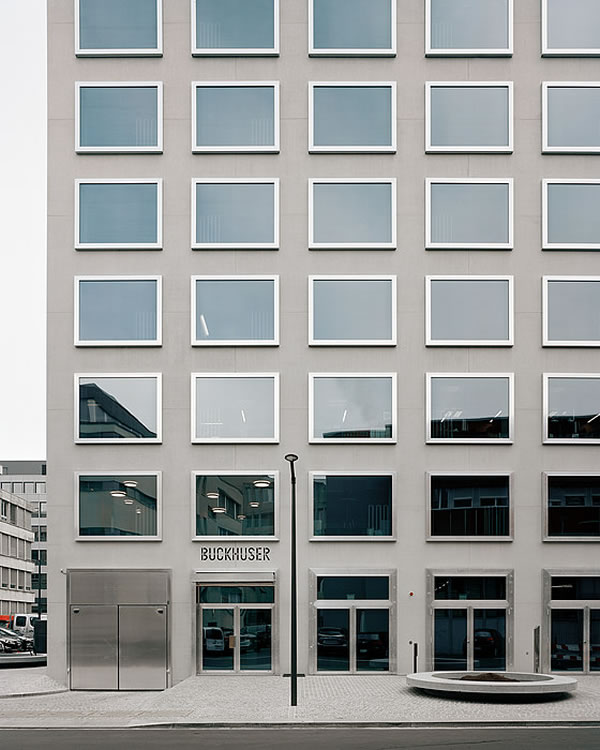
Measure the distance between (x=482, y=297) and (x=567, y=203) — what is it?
4406mm

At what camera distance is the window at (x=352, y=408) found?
3453 cm

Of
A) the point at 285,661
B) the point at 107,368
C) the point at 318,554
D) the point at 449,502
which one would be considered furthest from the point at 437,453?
the point at 107,368

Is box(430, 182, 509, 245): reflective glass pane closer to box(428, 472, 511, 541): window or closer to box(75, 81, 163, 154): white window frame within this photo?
box(428, 472, 511, 541): window

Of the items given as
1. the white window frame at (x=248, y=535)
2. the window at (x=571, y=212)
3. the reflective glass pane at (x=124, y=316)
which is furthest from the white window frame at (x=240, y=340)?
the window at (x=571, y=212)

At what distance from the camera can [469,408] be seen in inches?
1364

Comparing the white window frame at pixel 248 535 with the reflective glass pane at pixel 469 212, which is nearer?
the white window frame at pixel 248 535

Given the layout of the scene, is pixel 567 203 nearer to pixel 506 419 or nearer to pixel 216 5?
pixel 506 419

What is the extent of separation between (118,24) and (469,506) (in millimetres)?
20485

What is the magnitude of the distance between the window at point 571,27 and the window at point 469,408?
11569mm

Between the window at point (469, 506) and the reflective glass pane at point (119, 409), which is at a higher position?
the reflective glass pane at point (119, 409)

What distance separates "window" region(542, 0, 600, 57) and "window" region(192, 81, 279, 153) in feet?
31.5

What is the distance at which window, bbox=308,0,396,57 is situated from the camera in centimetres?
3572

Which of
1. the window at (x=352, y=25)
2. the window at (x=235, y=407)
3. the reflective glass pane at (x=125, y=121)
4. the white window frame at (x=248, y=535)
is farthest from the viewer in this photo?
the window at (x=352, y=25)

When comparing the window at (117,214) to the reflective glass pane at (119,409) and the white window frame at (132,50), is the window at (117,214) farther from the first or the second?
the reflective glass pane at (119,409)
